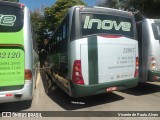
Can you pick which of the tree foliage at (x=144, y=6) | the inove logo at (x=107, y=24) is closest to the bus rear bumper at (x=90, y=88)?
the inove logo at (x=107, y=24)

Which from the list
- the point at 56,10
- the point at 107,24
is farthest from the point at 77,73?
the point at 56,10

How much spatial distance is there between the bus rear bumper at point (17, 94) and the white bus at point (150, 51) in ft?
14.1

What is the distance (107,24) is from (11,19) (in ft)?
9.51

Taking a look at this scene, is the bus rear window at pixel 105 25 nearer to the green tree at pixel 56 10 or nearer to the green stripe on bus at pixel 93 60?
the green stripe on bus at pixel 93 60

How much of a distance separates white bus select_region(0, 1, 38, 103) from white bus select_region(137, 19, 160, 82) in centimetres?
430

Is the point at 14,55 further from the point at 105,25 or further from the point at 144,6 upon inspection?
the point at 144,6

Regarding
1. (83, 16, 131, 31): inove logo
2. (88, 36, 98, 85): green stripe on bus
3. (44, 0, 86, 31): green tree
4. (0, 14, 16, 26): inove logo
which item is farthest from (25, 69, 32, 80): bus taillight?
(44, 0, 86, 31): green tree

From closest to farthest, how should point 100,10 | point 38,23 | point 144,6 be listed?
point 100,10
point 144,6
point 38,23

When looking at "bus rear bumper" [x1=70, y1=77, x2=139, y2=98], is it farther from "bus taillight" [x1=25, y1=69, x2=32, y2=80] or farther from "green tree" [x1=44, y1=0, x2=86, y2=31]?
"green tree" [x1=44, y1=0, x2=86, y2=31]

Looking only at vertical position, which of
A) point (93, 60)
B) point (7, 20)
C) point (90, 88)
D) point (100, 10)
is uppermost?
point (100, 10)

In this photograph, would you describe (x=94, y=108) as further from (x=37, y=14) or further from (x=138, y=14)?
(x=37, y=14)

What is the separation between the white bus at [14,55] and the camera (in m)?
6.15

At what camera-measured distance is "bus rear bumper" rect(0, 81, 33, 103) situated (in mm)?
6168

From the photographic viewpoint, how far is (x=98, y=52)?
6.98 meters
